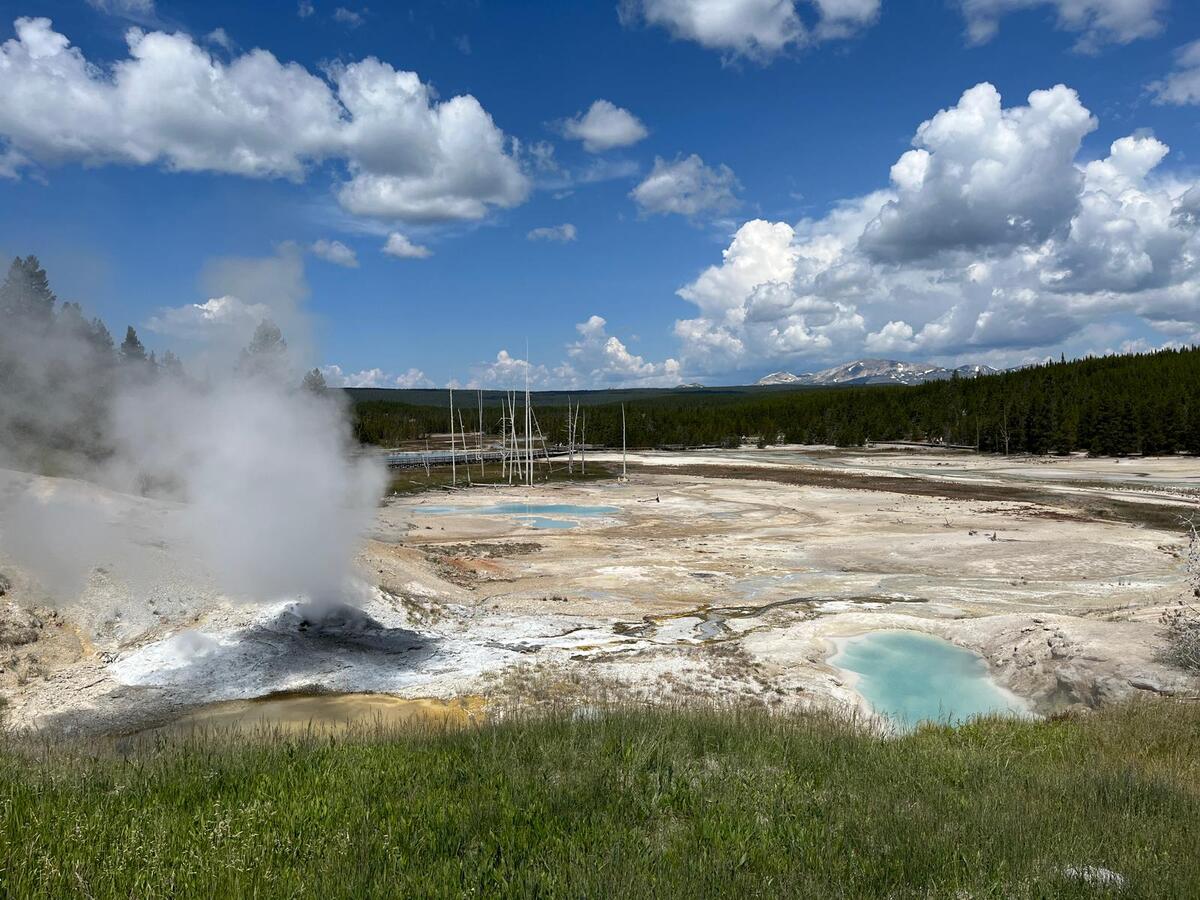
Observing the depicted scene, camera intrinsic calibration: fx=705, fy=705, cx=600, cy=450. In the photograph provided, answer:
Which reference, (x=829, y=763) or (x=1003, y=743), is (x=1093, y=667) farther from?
(x=829, y=763)

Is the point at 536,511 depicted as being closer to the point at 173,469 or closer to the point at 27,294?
the point at 173,469

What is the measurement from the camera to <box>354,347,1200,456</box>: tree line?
297 feet

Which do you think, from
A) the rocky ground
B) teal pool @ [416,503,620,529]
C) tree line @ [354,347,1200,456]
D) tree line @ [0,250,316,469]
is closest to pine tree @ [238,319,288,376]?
tree line @ [0,250,316,469]

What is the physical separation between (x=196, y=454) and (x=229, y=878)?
47.5ft

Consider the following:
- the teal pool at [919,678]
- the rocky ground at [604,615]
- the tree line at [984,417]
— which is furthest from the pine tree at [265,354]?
the tree line at [984,417]

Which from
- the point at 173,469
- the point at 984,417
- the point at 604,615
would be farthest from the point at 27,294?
the point at 984,417

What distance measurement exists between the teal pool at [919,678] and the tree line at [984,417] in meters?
80.4

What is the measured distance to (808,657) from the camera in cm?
1644

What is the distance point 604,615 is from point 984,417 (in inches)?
4309

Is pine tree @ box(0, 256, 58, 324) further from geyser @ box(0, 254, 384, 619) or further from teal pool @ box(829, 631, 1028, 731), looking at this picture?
teal pool @ box(829, 631, 1028, 731)

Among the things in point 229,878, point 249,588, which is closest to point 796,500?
point 249,588

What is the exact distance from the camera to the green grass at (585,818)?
3.79 metres

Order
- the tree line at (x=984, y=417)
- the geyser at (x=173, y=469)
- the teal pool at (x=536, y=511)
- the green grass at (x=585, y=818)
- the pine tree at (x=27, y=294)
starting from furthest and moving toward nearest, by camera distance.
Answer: the tree line at (x=984, y=417) < the teal pool at (x=536, y=511) < the geyser at (x=173, y=469) < the pine tree at (x=27, y=294) < the green grass at (x=585, y=818)

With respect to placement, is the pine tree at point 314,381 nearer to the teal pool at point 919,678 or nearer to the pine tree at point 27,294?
the pine tree at point 27,294
